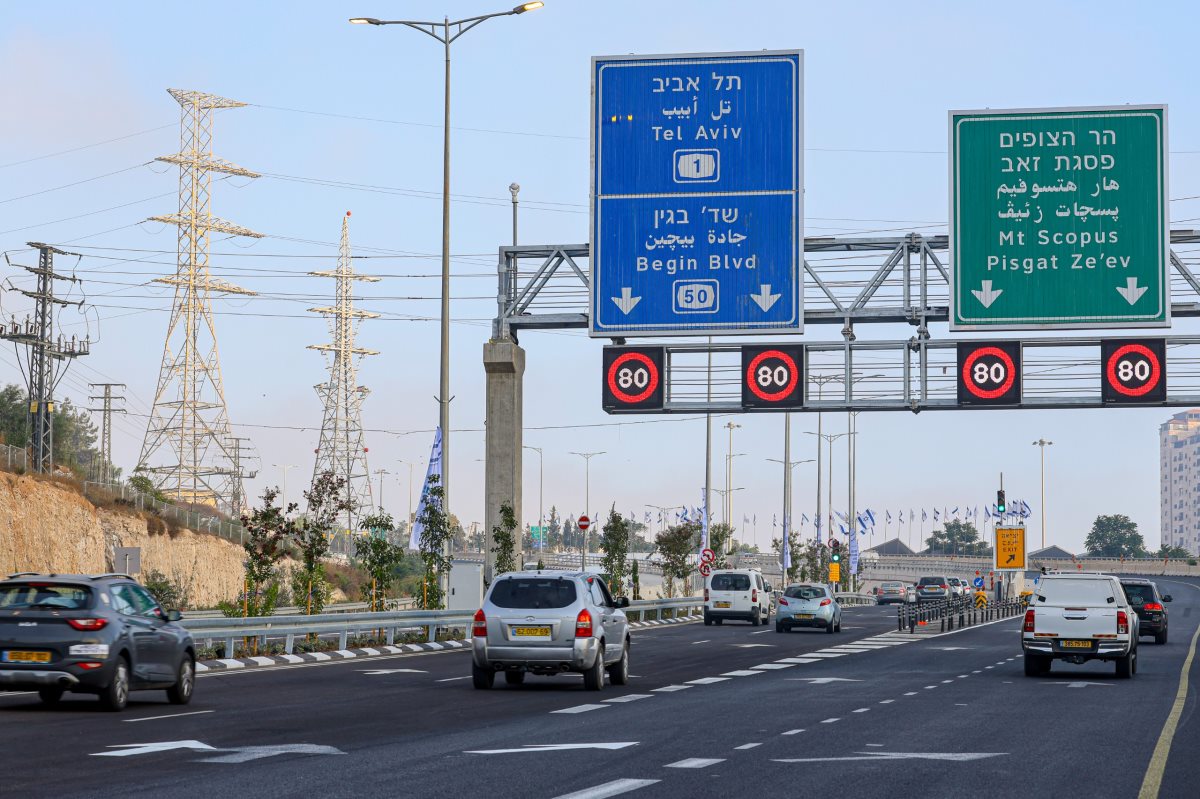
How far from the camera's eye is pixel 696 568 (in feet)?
255

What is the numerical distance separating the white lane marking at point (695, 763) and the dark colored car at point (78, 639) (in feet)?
24.0

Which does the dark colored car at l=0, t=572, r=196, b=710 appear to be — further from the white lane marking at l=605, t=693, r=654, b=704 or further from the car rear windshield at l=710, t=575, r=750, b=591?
the car rear windshield at l=710, t=575, r=750, b=591

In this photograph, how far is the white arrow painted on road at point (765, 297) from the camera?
1204 inches

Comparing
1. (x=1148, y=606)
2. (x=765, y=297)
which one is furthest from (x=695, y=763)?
(x=1148, y=606)

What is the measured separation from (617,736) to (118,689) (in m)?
5.83

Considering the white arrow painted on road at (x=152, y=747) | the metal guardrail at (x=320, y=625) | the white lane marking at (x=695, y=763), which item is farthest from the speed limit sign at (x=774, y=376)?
the white arrow painted on road at (x=152, y=747)

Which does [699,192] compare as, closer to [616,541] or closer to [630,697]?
[630,697]

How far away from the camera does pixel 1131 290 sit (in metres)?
30.9

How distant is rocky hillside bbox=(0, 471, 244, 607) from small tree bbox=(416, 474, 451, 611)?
27.7m

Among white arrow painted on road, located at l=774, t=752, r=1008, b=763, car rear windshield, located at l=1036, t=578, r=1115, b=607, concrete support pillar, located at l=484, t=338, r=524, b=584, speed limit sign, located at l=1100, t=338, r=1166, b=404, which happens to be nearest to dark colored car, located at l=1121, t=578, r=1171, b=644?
speed limit sign, located at l=1100, t=338, r=1166, b=404

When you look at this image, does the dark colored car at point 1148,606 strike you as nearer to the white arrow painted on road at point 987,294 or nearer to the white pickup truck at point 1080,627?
the white arrow painted on road at point 987,294

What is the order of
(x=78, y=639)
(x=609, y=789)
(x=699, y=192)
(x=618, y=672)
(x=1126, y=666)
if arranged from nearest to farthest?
(x=609, y=789) < (x=78, y=639) < (x=618, y=672) < (x=1126, y=666) < (x=699, y=192)

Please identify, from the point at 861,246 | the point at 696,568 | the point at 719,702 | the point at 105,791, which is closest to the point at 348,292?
the point at 696,568

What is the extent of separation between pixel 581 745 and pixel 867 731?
3.58 meters
